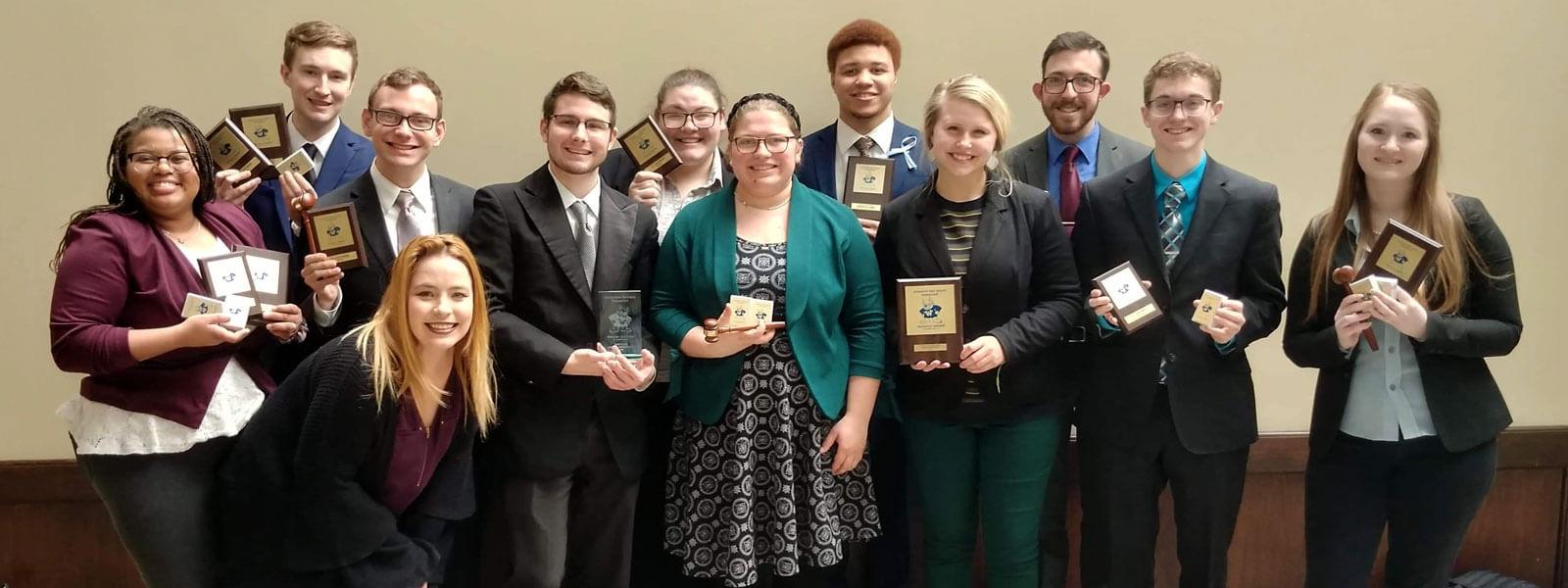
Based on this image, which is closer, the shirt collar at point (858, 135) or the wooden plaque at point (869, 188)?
the wooden plaque at point (869, 188)

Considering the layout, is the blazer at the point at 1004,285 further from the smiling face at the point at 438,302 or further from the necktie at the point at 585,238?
the smiling face at the point at 438,302

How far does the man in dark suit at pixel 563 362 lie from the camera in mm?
2875

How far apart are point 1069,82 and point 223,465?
108 inches

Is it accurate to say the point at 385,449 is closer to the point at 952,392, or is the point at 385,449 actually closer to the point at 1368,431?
the point at 952,392

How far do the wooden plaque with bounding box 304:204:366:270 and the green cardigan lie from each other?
799 millimetres

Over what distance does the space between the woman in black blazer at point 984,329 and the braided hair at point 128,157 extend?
1.82 meters

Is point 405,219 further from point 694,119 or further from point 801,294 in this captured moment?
point 801,294

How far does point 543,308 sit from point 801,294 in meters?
0.69

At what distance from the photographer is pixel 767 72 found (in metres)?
4.11

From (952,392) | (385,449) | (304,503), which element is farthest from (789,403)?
(304,503)

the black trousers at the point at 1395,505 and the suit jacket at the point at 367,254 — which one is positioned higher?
the suit jacket at the point at 367,254

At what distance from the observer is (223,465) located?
267 cm

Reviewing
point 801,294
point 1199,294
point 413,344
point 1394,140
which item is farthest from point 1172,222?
point 413,344

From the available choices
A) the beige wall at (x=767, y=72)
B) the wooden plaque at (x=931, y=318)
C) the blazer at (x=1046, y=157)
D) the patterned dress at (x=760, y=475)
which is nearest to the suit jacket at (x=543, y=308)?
the patterned dress at (x=760, y=475)
